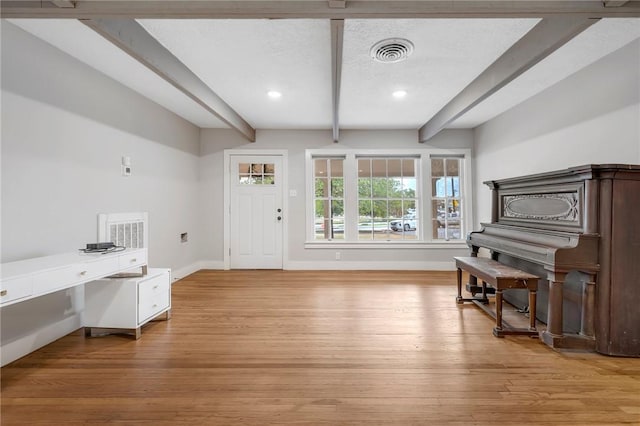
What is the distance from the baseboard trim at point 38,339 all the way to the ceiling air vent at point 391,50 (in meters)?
3.44

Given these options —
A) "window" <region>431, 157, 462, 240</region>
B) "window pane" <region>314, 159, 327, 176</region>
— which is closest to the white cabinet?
"window pane" <region>314, 159, 327, 176</region>

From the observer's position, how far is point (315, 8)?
166cm

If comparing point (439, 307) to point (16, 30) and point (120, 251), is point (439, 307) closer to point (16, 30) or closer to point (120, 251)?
point (120, 251)

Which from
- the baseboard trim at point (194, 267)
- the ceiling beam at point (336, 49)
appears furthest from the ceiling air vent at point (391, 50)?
the baseboard trim at point (194, 267)

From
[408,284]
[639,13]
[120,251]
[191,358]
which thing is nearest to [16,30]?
[120,251]

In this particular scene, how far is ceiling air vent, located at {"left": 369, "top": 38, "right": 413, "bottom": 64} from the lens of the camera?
7.67 feet

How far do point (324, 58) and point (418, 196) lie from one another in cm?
314

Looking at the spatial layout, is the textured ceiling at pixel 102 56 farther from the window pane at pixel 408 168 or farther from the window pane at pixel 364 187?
the window pane at pixel 408 168

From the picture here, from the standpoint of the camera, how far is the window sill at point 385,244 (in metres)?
4.92

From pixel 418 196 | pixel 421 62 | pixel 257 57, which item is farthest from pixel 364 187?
pixel 257 57

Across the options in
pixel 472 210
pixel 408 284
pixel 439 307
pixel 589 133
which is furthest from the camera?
pixel 472 210

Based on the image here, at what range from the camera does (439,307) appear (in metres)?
3.12

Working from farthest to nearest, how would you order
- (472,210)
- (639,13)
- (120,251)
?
(472,210) → (120,251) → (639,13)

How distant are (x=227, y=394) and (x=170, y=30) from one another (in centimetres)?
254
